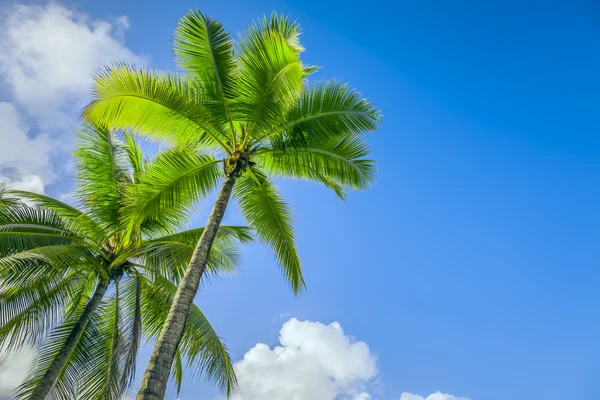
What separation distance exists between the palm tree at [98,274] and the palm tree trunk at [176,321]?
1.37m

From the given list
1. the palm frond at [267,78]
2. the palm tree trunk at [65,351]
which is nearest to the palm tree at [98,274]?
the palm tree trunk at [65,351]

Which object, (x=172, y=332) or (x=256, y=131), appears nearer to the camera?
(x=172, y=332)

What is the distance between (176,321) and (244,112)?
184 inches

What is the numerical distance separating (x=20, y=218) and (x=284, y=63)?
6.78 m

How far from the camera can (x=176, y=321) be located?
676 cm

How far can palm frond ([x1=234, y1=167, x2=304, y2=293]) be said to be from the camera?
996 centimetres

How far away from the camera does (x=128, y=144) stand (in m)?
12.1

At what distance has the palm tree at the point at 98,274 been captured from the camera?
9008 millimetres

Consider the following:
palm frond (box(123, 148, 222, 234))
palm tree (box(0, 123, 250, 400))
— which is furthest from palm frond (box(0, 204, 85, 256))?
palm frond (box(123, 148, 222, 234))

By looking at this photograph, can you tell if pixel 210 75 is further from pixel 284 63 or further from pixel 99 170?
pixel 99 170

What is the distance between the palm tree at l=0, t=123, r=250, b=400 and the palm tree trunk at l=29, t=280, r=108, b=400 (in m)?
0.02

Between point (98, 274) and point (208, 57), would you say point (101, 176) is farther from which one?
point (208, 57)

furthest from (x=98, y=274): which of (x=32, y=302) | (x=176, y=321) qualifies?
(x=176, y=321)

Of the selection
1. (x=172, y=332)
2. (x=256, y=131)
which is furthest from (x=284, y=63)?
(x=172, y=332)
